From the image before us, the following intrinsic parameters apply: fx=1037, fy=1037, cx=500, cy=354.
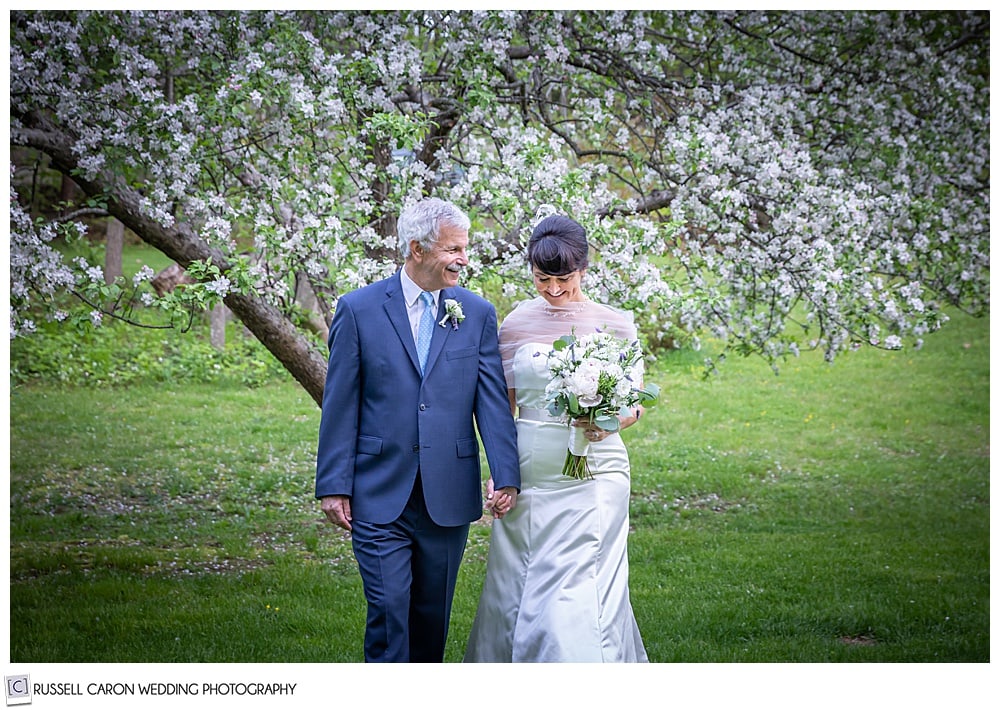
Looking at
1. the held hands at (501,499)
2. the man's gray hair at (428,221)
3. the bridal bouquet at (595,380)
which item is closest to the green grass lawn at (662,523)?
the held hands at (501,499)

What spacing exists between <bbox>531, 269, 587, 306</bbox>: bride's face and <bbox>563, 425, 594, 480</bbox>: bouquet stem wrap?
1.16ft

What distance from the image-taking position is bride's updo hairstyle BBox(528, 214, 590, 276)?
278cm

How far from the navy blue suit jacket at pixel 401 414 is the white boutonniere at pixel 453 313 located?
0.01 meters

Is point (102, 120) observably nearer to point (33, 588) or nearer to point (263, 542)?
point (33, 588)

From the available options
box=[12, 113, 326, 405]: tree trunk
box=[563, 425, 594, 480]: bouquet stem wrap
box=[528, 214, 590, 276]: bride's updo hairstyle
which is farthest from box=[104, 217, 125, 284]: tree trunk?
box=[563, 425, 594, 480]: bouquet stem wrap

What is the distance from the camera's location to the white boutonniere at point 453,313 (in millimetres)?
2726

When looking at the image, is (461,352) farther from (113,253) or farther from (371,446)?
(113,253)

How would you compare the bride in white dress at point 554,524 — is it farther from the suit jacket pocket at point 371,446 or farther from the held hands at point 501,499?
the suit jacket pocket at point 371,446

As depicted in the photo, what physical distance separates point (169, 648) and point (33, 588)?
934mm

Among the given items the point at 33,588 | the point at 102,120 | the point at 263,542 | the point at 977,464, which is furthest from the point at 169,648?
the point at 977,464

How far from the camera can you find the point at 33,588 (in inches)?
166

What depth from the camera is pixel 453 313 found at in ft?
8.97

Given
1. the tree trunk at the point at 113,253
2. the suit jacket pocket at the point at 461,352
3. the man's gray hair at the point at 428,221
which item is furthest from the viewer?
the tree trunk at the point at 113,253

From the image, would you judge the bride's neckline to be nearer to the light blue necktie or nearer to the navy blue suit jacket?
the navy blue suit jacket
